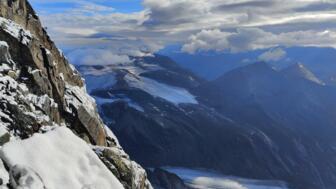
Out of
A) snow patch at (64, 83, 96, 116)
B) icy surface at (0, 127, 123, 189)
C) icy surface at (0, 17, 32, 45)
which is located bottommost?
snow patch at (64, 83, 96, 116)

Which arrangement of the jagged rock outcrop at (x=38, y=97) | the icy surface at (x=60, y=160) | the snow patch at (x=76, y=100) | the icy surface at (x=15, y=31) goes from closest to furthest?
the icy surface at (x=60, y=160), the jagged rock outcrop at (x=38, y=97), the icy surface at (x=15, y=31), the snow patch at (x=76, y=100)

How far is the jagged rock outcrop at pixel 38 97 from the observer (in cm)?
5881

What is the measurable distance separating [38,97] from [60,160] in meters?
30.9

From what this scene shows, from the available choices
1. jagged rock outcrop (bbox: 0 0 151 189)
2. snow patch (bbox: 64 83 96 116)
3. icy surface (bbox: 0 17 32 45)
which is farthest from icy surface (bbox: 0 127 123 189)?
snow patch (bbox: 64 83 96 116)

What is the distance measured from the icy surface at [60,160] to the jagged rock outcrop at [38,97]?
6.68 m

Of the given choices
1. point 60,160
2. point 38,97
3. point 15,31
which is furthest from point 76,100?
point 60,160

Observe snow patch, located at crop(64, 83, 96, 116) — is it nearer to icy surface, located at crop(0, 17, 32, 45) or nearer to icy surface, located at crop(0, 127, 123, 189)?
icy surface, located at crop(0, 17, 32, 45)

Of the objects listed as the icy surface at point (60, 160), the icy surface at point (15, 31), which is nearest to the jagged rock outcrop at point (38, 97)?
the icy surface at point (15, 31)

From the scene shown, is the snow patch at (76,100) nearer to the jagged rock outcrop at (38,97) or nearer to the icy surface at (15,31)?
the jagged rock outcrop at (38,97)

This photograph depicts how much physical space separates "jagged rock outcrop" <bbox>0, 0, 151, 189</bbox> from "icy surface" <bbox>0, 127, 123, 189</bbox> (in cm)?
668

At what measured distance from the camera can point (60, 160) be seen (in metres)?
39.2

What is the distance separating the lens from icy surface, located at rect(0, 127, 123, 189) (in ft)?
121

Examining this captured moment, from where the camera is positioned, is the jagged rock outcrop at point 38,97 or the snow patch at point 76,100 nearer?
the jagged rock outcrop at point 38,97

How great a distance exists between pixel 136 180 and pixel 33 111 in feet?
48.3
